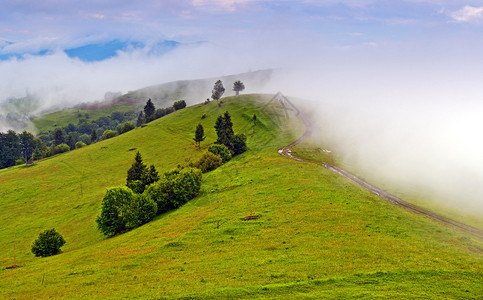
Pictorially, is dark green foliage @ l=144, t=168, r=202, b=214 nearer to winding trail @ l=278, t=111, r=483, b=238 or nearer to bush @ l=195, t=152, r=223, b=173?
bush @ l=195, t=152, r=223, b=173

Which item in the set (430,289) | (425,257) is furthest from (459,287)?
(425,257)

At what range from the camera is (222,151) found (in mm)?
122125

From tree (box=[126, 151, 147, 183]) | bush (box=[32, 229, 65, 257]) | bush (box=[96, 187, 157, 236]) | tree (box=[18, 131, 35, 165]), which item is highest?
tree (box=[18, 131, 35, 165])

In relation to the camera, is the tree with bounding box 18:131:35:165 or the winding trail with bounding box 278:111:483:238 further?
the tree with bounding box 18:131:35:165

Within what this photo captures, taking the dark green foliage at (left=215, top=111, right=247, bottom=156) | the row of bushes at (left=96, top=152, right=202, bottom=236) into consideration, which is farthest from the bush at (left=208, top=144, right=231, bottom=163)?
the row of bushes at (left=96, top=152, right=202, bottom=236)

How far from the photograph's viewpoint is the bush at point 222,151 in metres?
121

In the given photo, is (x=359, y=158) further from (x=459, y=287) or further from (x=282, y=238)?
(x=459, y=287)

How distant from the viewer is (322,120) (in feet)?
588

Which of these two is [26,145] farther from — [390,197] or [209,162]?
[390,197]

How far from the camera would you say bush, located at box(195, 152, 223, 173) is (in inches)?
4323

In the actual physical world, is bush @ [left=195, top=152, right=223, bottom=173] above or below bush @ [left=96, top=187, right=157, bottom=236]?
above

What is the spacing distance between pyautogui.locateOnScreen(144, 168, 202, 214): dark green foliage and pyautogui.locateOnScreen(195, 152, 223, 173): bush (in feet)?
69.7

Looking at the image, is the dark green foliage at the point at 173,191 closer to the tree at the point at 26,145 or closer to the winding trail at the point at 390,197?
the winding trail at the point at 390,197

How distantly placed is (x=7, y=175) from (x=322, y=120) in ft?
575
